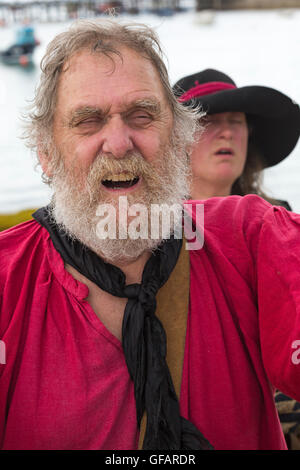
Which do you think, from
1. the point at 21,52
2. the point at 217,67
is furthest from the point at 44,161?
the point at 21,52

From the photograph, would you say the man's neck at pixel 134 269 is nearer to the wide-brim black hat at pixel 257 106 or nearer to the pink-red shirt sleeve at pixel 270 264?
the pink-red shirt sleeve at pixel 270 264

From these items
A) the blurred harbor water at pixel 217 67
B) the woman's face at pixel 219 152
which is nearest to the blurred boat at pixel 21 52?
the blurred harbor water at pixel 217 67

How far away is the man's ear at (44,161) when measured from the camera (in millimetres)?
1676

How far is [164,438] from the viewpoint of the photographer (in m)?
1.40

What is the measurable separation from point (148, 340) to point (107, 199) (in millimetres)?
411

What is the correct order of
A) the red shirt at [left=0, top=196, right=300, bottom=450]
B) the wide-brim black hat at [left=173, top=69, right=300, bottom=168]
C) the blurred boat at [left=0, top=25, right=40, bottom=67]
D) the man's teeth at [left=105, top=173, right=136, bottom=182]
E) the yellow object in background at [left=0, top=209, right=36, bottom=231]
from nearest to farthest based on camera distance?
the red shirt at [left=0, top=196, right=300, bottom=450] → the man's teeth at [left=105, top=173, right=136, bottom=182] → the yellow object in background at [left=0, top=209, right=36, bottom=231] → the wide-brim black hat at [left=173, top=69, right=300, bottom=168] → the blurred boat at [left=0, top=25, right=40, bottom=67]

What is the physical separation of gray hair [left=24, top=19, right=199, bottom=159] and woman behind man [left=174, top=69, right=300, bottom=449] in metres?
0.88

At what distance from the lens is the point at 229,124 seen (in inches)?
106

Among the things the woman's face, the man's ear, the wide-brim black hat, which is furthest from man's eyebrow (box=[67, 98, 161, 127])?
the woman's face

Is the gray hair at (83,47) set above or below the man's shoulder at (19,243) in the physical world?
above

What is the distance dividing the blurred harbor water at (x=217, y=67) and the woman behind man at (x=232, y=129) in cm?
27

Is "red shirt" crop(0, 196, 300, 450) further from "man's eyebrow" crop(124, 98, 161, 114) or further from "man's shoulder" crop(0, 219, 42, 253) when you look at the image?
"man's eyebrow" crop(124, 98, 161, 114)

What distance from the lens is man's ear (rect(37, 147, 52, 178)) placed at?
1.68m

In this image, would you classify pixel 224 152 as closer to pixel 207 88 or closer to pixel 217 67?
pixel 207 88
